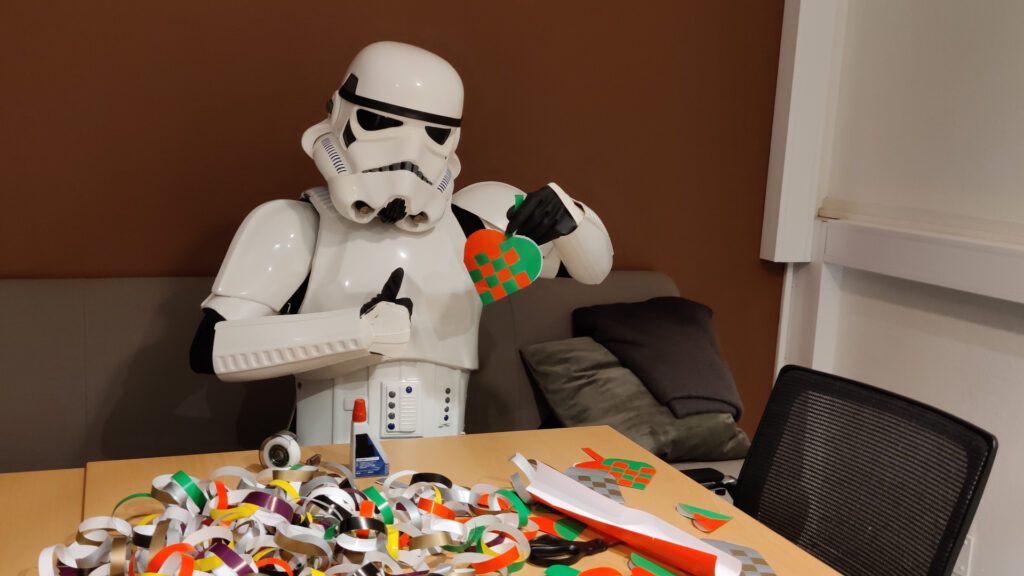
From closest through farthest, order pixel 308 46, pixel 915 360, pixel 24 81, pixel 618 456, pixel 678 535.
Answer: pixel 678 535, pixel 618 456, pixel 24 81, pixel 308 46, pixel 915 360

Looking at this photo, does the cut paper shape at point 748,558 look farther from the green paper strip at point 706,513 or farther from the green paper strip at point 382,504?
the green paper strip at point 382,504

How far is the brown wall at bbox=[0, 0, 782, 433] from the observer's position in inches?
86.5

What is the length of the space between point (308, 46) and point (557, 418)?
121cm

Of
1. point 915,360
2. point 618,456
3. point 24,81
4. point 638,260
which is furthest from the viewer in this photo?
point 638,260

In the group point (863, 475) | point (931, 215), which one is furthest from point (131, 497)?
point (931, 215)

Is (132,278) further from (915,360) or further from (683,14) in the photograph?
(915,360)

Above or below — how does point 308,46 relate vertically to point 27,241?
above

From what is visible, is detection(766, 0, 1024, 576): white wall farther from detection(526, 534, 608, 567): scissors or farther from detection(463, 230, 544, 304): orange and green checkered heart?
detection(526, 534, 608, 567): scissors

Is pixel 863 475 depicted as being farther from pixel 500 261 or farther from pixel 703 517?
pixel 500 261

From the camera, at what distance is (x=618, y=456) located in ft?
5.33

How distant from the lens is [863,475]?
4.65 feet

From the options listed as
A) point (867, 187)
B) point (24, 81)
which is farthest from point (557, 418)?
point (24, 81)

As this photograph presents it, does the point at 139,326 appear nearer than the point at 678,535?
No

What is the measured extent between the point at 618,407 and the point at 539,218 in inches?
33.9
